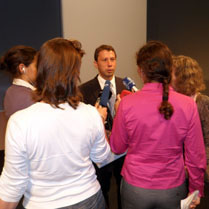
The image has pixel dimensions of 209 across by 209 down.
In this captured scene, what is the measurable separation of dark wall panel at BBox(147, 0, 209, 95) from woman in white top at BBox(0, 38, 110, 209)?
96.3 inches

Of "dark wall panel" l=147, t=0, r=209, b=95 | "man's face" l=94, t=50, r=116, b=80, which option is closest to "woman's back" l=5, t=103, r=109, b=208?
"man's face" l=94, t=50, r=116, b=80

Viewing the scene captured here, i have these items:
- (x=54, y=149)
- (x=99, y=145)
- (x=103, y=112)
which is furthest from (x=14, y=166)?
(x=103, y=112)

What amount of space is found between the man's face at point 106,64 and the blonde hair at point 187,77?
24.8 inches

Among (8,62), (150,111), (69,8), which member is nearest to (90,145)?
(150,111)

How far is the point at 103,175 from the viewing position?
78.8 inches

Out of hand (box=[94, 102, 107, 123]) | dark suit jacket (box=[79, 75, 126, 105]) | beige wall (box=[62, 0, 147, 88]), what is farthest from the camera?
beige wall (box=[62, 0, 147, 88])

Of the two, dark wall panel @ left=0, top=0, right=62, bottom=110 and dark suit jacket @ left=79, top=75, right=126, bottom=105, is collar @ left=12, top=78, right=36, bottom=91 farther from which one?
dark wall panel @ left=0, top=0, right=62, bottom=110

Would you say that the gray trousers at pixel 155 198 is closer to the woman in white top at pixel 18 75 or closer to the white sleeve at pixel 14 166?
the white sleeve at pixel 14 166

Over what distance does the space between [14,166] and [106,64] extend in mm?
1335

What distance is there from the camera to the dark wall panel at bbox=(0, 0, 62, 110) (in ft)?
9.48

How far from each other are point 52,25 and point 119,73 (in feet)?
3.53

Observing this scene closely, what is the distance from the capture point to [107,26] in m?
3.04

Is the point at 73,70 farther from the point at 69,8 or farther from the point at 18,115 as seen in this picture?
the point at 69,8

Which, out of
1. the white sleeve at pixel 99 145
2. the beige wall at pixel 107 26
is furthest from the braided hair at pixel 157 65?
the beige wall at pixel 107 26
